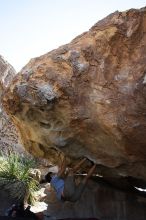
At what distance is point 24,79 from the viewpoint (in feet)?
22.9

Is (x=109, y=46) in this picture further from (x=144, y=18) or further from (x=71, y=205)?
(x=71, y=205)

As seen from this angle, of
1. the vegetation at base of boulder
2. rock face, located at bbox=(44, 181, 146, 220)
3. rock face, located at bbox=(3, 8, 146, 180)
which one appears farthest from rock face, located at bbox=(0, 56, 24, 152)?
rock face, located at bbox=(3, 8, 146, 180)

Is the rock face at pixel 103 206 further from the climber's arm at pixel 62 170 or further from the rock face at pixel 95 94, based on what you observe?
the rock face at pixel 95 94

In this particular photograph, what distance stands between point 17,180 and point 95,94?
7.30m

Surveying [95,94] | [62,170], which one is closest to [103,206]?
[62,170]

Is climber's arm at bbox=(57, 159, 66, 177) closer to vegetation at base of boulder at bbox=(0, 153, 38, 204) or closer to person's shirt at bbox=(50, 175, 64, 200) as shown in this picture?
person's shirt at bbox=(50, 175, 64, 200)

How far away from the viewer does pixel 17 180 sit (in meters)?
13.0

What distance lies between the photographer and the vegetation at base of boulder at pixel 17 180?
1252 centimetres

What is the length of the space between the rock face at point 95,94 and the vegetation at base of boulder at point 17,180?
5.53 m

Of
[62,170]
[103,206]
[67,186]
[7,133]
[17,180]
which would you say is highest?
[7,133]

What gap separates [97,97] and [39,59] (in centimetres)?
148

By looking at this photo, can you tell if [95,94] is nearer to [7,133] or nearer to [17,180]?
[17,180]

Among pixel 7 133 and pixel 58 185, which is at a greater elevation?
pixel 7 133

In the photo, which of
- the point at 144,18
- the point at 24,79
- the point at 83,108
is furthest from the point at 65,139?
the point at 144,18
